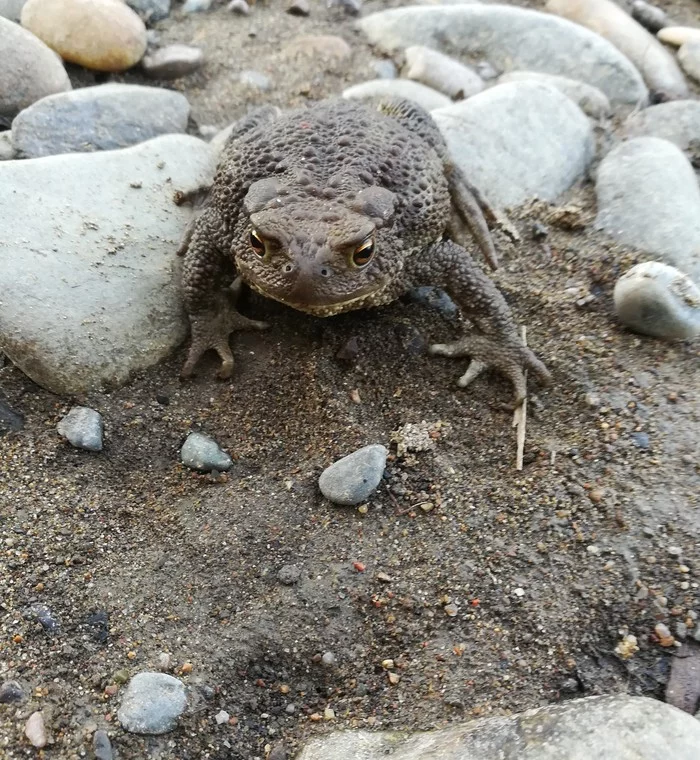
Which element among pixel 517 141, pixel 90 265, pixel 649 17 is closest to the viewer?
pixel 90 265

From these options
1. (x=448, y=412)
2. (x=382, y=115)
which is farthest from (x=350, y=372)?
(x=382, y=115)

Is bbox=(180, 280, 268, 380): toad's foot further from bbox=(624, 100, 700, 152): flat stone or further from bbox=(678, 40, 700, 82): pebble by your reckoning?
bbox=(678, 40, 700, 82): pebble

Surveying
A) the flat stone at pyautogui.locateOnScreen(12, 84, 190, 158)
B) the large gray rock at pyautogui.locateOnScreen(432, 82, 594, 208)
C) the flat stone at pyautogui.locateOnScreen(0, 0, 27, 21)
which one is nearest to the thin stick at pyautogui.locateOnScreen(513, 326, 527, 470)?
the large gray rock at pyautogui.locateOnScreen(432, 82, 594, 208)

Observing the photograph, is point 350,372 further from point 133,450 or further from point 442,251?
point 133,450

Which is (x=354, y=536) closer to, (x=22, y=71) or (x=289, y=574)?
(x=289, y=574)

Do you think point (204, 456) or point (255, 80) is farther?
point (255, 80)

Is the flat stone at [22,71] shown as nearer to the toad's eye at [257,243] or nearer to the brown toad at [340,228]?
the brown toad at [340,228]

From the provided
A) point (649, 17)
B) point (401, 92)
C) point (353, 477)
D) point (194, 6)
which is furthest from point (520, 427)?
point (649, 17)
